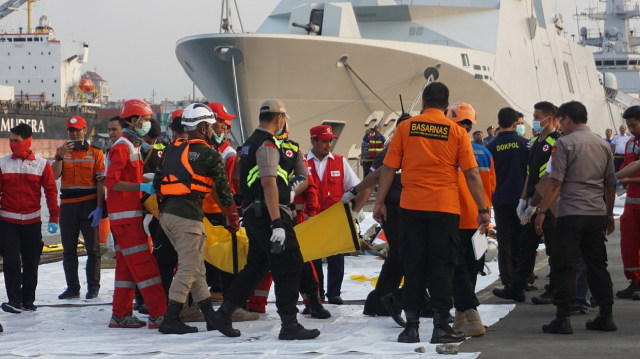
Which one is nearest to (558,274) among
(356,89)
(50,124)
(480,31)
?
(356,89)

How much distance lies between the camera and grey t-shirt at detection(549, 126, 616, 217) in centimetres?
643

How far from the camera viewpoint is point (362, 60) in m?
24.9

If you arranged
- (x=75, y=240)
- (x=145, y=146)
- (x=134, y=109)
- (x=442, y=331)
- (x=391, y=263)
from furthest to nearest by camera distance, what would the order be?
(x=75, y=240)
(x=145, y=146)
(x=134, y=109)
(x=391, y=263)
(x=442, y=331)

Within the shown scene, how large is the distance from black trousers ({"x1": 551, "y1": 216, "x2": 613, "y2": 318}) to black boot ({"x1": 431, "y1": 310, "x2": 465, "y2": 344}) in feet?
2.75

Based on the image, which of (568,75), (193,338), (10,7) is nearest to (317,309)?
(193,338)

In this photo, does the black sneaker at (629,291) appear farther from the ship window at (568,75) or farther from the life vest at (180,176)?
the ship window at (568,75)

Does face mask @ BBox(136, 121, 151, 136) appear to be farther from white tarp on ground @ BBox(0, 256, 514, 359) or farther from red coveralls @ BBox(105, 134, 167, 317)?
white tarp on ground @ BBox(0, 256, 514, 359)

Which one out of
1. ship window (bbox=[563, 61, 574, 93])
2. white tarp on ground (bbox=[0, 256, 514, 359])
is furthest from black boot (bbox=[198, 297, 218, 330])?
ship window (bbox=[563, 61, 574, 93])

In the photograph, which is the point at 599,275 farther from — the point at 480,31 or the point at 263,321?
the point at 480,31

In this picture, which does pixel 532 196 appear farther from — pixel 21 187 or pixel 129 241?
pixel 21 187

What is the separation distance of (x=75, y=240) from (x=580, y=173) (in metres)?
4.90

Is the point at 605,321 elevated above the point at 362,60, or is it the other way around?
the point at 362,60

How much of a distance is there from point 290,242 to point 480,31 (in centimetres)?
2375

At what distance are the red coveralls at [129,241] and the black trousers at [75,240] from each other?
178cm
